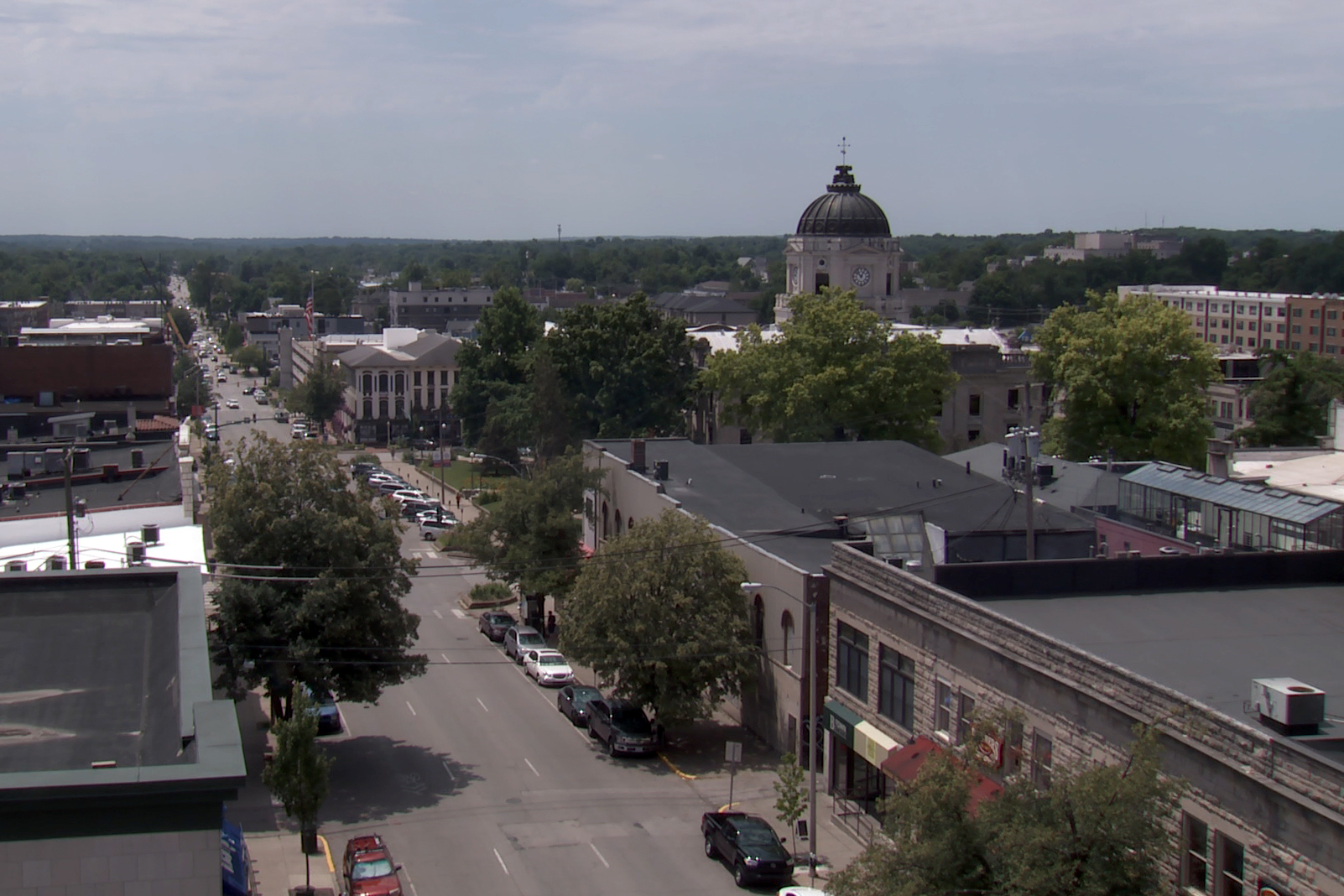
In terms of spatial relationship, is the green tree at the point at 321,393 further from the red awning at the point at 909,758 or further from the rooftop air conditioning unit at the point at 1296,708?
the rooftop air conditioning unit at the point at 1296,708

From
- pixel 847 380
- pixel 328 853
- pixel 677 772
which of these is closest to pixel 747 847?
pixel 677 772

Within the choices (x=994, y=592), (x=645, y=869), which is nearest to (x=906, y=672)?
(x=994, y=592)

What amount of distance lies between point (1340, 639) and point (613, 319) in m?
53.5

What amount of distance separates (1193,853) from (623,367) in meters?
55.8

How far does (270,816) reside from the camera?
99.5 feet

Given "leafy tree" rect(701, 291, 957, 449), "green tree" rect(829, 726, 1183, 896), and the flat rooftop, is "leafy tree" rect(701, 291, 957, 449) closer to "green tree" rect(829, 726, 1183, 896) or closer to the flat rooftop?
the flat rooftop

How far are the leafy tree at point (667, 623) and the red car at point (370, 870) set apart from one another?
860cm

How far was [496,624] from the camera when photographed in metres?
46.9

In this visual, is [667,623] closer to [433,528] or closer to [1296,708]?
[1296,708]

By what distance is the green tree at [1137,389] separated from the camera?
5444 centimetres

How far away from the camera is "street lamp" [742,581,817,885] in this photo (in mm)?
26516

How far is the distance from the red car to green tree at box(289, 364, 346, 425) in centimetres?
9047

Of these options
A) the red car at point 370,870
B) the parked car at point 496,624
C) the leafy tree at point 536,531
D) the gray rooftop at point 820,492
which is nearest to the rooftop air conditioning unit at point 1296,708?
the red car at point 370,870

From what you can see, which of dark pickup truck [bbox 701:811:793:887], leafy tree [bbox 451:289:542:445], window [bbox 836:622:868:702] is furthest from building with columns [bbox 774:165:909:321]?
dark pickup truck [bbox 701:811:793:887]
